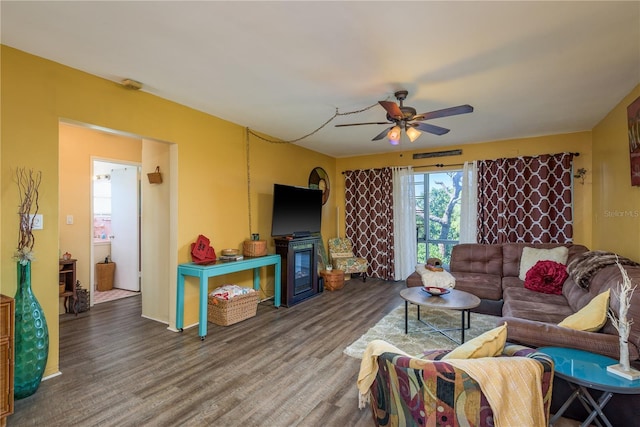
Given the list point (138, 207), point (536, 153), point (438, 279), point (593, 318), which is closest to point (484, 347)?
point (593, 318)

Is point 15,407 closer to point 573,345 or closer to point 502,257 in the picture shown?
Result: point 573,345

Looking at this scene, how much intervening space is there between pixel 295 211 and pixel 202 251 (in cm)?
158

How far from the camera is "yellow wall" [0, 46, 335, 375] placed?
2.28m

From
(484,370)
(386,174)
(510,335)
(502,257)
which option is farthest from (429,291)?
(386,174)

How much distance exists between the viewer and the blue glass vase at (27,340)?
2121 millimetres

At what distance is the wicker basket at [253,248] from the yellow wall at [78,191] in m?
2.32

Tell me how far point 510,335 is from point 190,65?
3190mm

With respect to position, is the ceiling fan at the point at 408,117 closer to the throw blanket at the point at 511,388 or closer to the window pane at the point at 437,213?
the throw blanket at the point at 511,388

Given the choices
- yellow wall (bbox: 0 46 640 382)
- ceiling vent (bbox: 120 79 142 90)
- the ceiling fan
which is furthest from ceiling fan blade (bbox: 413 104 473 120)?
ceiling vent (bbox: 120 79 142 90)

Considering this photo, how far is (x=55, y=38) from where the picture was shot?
2162mm

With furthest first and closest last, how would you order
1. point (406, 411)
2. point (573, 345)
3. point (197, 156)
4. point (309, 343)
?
point (197, 156) < point (309, 343) < point (573, 345) < point (406, 411)

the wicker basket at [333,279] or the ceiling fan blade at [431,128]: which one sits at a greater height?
the ceiling fan blade at [431,128]

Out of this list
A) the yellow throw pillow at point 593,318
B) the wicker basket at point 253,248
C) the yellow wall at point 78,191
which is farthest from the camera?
the yellow wall at point 78,191

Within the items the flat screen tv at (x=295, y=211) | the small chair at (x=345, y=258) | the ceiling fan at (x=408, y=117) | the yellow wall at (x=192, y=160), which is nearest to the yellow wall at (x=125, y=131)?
the yellow wall at (x=192, y=160)
